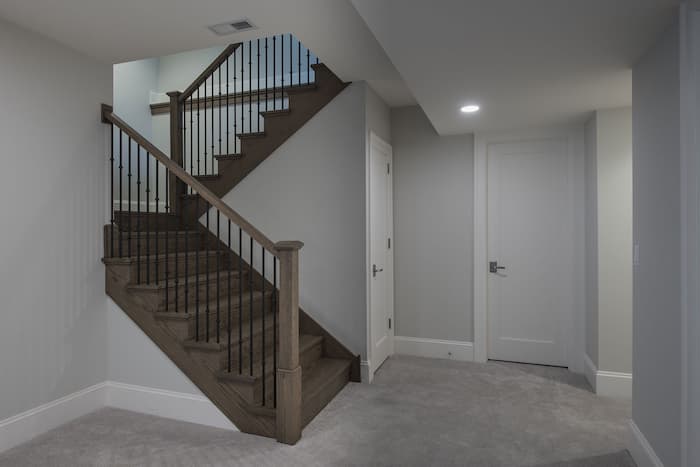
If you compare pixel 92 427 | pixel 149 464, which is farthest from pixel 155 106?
pixel 149 464

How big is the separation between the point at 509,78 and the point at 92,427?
3419mm

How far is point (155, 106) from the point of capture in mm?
5066

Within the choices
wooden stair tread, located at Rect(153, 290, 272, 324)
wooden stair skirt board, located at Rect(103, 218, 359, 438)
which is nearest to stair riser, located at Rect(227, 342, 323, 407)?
wooden stair skirt board, located at Rect(103, 218, 359, 438)

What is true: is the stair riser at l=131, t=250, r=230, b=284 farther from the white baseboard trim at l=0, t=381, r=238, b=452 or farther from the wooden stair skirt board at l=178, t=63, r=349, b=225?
the white baseboard trim at l=0, t=381, r=238, b=452

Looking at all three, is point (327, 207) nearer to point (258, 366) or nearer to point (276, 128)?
point (276, 128)

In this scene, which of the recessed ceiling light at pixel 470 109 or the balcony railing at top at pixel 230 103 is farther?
the balcony railing at top at pixel 230 103

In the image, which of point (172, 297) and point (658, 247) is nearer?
point (658, 247)

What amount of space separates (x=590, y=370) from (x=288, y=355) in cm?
254

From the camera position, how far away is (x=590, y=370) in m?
3.46

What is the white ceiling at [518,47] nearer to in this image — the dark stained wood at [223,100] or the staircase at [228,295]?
the staircase at [228,295]

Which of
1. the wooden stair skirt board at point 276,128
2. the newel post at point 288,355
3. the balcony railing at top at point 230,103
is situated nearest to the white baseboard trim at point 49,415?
the newel post at point 288,355

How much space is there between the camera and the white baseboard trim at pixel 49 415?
2.46 m

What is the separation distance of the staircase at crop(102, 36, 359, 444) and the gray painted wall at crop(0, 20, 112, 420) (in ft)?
0.59

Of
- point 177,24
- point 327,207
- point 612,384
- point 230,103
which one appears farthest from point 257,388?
point 230,103
